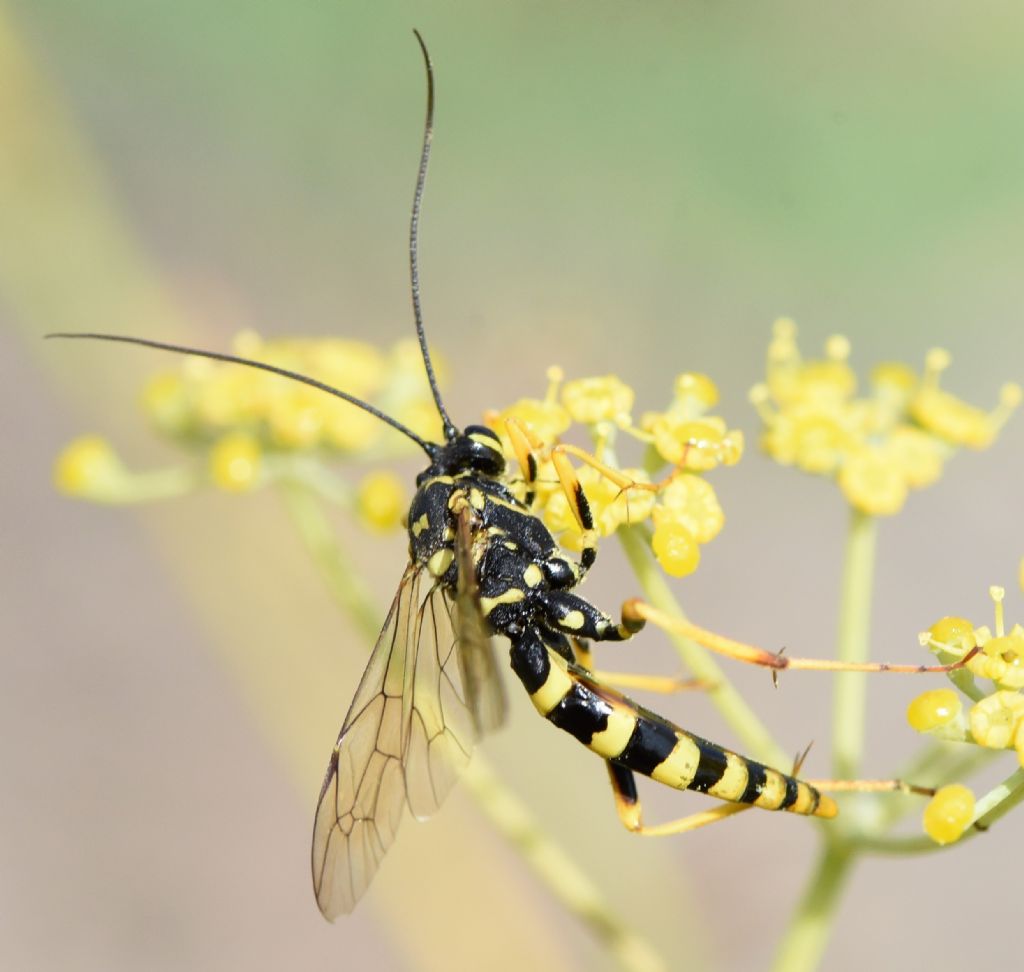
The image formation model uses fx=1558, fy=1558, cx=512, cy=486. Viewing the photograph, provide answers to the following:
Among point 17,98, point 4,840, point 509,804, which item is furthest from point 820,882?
point 17,98

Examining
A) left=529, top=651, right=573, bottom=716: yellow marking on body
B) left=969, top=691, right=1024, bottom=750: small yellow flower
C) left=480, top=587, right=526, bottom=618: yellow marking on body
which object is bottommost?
left=969, top=691, right=1024, bottom=750: small yellow flower

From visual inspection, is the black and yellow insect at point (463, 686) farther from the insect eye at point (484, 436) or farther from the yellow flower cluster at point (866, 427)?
the yellow flower cluster at point (866, 427)

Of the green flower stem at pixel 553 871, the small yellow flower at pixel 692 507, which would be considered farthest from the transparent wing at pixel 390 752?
the small yellow flower at pixel 692 507

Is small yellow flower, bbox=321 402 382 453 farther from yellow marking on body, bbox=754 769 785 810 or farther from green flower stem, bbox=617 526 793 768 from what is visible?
yellow marking on body, bbox=754 769 785 810

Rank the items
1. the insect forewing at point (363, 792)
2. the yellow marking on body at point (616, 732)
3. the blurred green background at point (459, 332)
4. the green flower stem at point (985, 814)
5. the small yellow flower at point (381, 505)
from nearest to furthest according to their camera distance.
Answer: the green flower stem at point (985, 814) → the insect forewing at point (363, 792) → the yellow marking on body at point (616, 732) → the small yellow flower at point (381, 505) → the blurred green background at point (459, 332)

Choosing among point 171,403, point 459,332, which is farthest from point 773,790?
point 459,332

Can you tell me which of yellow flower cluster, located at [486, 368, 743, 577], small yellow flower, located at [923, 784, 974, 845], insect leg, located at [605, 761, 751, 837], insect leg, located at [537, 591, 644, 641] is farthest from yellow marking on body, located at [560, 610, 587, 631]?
small yellow flower, located at [923, 784, 974, 845]
